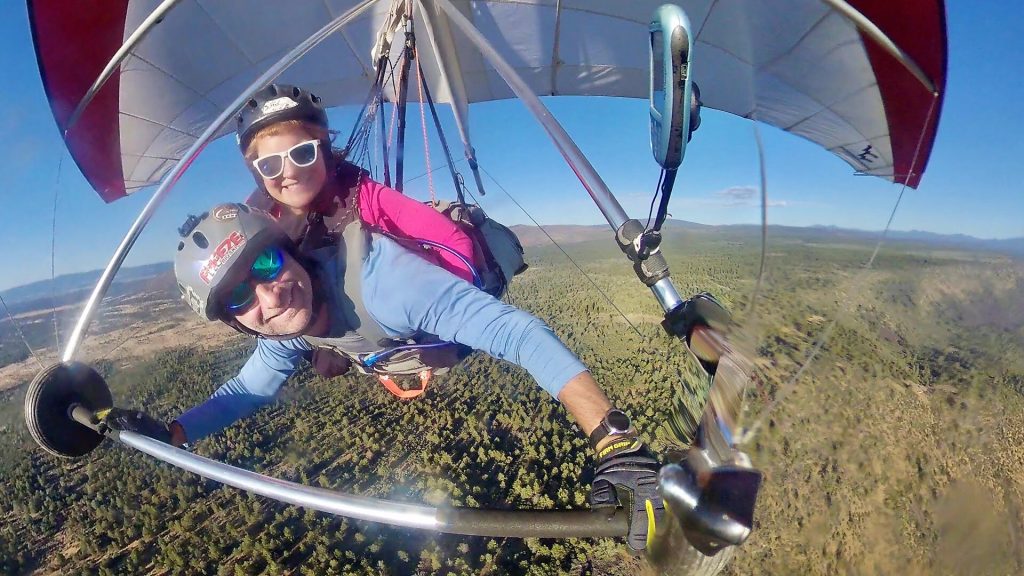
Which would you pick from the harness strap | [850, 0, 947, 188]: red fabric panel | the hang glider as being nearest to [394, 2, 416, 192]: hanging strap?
the hang glider

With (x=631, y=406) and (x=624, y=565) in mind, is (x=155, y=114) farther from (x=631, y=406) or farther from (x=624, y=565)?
(x=631, y=406)

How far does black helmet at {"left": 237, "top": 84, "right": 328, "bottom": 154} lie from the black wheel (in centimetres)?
134

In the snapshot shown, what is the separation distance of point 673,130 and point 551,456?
33.5ft

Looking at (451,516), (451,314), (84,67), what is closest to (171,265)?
(451,314)

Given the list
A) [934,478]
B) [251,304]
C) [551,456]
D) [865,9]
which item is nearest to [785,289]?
[251,304]

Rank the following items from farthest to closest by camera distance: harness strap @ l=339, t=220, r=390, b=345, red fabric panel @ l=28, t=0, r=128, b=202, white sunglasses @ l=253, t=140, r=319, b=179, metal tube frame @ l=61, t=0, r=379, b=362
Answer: red fabric panel @ l=28, t=0, r=128, b=202
metal tube frame @ l=61, t=0, r=379, b=362
white sunglasses @ l=253, t=140, r=319, b=179
harness strap @ l=339, t=220, r=390, b=345

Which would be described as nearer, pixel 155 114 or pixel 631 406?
pixel 155 114

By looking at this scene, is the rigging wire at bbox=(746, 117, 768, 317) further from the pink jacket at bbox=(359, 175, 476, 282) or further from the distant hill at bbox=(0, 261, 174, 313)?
the distant hill at bbox=(0, 261, 174, 313)

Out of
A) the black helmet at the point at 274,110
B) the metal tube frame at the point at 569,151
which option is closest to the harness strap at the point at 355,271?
the black helmet at the point at 274,110

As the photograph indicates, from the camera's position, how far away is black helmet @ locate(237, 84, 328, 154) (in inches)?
82.7

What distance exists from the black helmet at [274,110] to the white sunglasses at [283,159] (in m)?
0.15

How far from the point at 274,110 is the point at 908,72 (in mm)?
5442

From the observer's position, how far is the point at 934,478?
20.0 feet

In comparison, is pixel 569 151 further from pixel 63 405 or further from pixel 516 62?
pixel 516 62
